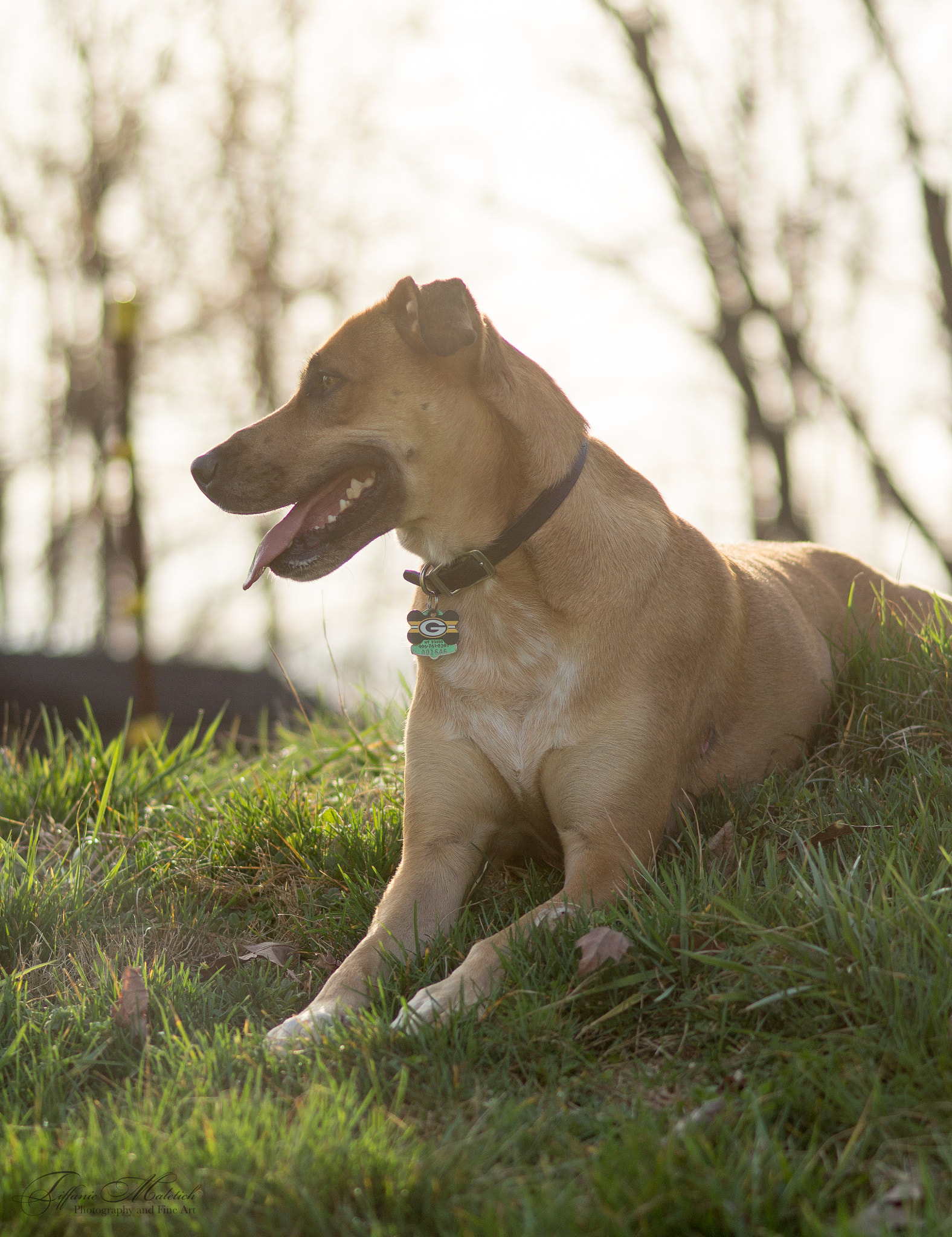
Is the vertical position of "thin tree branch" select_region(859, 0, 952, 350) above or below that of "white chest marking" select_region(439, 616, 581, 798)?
above

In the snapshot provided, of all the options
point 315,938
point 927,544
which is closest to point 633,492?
point 315,938

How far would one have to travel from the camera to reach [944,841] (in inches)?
111

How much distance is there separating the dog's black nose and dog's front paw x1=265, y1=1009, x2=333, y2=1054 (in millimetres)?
1668

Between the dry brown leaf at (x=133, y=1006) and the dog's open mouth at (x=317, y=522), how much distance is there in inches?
46.0

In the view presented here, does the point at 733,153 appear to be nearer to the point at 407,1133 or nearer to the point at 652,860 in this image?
the point at 652,860

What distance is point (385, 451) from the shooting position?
3.27 metres

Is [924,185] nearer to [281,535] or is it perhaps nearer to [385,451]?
[385,451]

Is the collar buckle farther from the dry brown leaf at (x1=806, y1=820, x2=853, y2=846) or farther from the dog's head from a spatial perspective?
the dry brown leaf at (x1=806, y1=820, x2=853, y2=846)

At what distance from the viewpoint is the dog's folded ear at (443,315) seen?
3.13 metres

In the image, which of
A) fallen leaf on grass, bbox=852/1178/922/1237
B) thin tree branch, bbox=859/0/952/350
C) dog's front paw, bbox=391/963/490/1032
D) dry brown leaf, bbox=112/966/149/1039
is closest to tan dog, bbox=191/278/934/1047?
dog's front paw, bbox=391/963/490/1032

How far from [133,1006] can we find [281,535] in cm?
142

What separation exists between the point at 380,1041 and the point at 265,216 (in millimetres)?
16563

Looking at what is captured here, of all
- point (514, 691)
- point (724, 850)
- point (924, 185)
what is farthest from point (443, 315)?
point (924, 185)

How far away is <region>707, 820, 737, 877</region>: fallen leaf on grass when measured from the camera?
9.90ft
